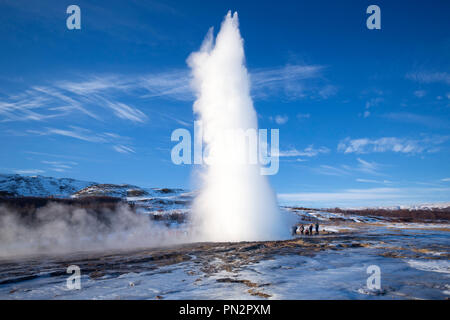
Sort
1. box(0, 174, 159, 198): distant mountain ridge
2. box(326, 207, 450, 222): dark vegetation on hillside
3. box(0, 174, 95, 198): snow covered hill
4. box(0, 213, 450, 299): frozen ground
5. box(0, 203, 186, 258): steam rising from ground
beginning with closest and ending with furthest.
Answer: box(0, 213, 450, 299): frozen ground
box(0, 203, 186, 258): steam rising from ground
box(326, 207, 450, 222): dark vegetation on hillside
box(0, 174, 95, 198): snow covered hill
box(0, 174, 159, 198): distant mountain ridge

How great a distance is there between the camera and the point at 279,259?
1117 cm

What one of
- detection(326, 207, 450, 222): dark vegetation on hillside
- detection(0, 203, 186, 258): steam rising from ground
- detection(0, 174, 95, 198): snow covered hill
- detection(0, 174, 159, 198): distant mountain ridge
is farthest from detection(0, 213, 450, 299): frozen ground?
detection(0, 174, 95, 198): snow covered hill

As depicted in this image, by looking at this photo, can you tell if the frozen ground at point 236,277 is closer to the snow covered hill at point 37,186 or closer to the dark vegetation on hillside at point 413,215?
the dark vegetation on hillside at point 413,215

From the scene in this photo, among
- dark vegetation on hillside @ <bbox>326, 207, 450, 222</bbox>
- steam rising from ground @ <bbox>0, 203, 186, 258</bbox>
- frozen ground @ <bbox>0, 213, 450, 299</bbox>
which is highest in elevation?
frozen ground @ <bbox>0, 213, 450, 299</bbox>

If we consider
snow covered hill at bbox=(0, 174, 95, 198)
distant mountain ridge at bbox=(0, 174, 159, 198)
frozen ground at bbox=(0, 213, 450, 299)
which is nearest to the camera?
frozen ground at bbox=(0, 213, 450, 299)

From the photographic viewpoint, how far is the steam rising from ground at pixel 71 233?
742 inches

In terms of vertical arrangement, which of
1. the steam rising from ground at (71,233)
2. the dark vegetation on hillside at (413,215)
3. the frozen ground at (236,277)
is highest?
the frozen ground at (236,277)

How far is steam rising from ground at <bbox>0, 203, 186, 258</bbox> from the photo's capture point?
61.8 feet

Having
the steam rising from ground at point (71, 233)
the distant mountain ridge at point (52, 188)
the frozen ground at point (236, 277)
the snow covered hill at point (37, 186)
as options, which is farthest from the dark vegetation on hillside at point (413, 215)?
the snow covered hill at point (37, 186)

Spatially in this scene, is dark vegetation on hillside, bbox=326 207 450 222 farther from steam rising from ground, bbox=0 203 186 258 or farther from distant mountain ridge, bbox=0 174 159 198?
distant mountain ridge, bbox=0 174 159 198

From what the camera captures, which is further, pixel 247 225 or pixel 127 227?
pixel 127 227
